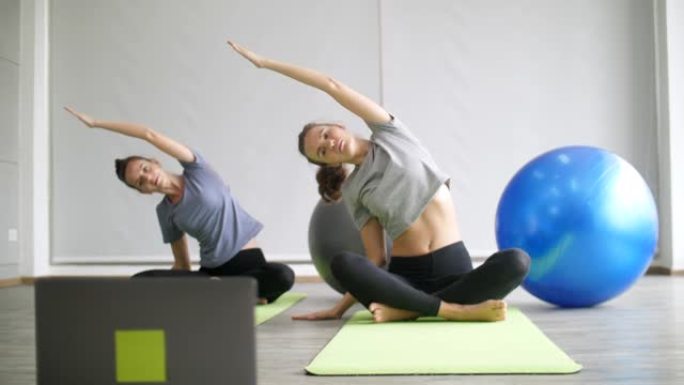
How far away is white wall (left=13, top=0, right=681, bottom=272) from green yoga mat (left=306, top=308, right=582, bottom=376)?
2.79 meters

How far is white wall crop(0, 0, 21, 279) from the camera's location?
18.0 ft

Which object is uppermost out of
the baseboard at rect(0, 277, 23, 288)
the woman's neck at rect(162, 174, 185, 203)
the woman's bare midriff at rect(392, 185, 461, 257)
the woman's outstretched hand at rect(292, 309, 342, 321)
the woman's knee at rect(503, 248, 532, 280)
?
the woman's neck at rect(162, 174, 185, 203)

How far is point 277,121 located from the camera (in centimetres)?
564

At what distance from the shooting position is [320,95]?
222 inches

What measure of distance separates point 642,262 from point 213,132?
3.21 metres

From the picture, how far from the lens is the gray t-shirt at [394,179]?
291 cm

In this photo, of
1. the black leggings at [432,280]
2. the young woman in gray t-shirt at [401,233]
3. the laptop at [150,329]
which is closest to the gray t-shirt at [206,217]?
the young woman in gray t-shirt at [401,233]

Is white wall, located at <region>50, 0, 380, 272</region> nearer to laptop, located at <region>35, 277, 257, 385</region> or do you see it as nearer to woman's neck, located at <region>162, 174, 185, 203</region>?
woman's neck, located at <region>162, 174, 185, 203</region>

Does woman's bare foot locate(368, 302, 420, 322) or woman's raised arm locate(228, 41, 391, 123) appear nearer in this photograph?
woman's raised arm locate(228, 41, 391, 123)

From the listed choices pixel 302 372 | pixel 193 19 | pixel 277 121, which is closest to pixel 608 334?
pixel 302 372

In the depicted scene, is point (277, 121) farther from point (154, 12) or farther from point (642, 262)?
point (642, 262)

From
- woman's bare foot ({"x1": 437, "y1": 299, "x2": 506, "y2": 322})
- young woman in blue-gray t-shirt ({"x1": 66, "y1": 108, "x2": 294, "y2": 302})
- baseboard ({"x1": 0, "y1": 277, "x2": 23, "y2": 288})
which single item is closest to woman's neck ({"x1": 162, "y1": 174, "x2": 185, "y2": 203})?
young woman in blue-gray t-shirt ({"x1": 66, "y1": 108, "x2": 294, "y2": 302})

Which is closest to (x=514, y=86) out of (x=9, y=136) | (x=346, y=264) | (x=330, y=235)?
(x=330, y=235)

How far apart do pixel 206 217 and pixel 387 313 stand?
3.71ft
